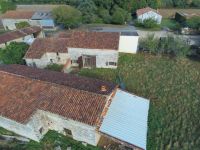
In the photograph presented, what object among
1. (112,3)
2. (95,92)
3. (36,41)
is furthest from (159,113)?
(112,3)

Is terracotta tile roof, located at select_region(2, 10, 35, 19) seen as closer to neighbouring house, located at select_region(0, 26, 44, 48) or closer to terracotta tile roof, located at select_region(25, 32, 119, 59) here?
neighbouring house, located at select_region(0, 26, 44, 48)

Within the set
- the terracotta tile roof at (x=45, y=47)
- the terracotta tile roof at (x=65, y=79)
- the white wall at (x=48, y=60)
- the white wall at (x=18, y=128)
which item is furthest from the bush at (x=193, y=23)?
the white wall at (x=18, y=128)

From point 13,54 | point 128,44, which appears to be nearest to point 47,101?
point 13,54

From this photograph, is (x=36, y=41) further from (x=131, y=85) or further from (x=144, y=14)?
(x=144, y=14)

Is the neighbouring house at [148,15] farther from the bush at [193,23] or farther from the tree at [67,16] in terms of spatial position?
the tree at [67,16]

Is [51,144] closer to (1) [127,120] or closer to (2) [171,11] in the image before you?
(1) [127,120]

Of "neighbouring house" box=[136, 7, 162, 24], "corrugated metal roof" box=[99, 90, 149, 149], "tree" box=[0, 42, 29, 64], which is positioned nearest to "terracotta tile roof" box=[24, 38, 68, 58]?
"tree" box=[0, 42, 29, 64]
